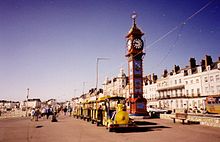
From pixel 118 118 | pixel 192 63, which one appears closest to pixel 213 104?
pixel 118 118

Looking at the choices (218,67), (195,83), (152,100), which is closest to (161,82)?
(152,100)

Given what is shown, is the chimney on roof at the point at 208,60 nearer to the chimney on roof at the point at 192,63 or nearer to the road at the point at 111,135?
the chimney on roof at the point at 192,63

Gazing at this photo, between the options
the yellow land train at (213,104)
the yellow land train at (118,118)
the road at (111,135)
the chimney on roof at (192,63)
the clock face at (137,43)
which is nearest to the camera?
the road at (111,135)

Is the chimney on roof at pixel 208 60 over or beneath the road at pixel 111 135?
over

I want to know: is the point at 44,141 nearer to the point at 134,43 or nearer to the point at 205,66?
the point at 134,43

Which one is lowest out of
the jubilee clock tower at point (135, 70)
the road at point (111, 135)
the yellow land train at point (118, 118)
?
the road at point (111, 135)

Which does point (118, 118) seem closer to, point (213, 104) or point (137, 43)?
point (137, 43)

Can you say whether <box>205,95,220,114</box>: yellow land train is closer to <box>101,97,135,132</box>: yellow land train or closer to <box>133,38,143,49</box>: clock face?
<box>133,38,143,49</box>: clock face

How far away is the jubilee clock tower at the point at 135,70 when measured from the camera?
35875 millimetres

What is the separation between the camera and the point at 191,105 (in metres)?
58.3

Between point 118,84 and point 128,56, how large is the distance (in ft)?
206

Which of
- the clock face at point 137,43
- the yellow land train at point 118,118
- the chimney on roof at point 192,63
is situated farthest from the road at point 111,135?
the chimney on roof at point 192,63

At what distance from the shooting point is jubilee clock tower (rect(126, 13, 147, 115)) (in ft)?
118

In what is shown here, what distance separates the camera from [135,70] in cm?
3731
